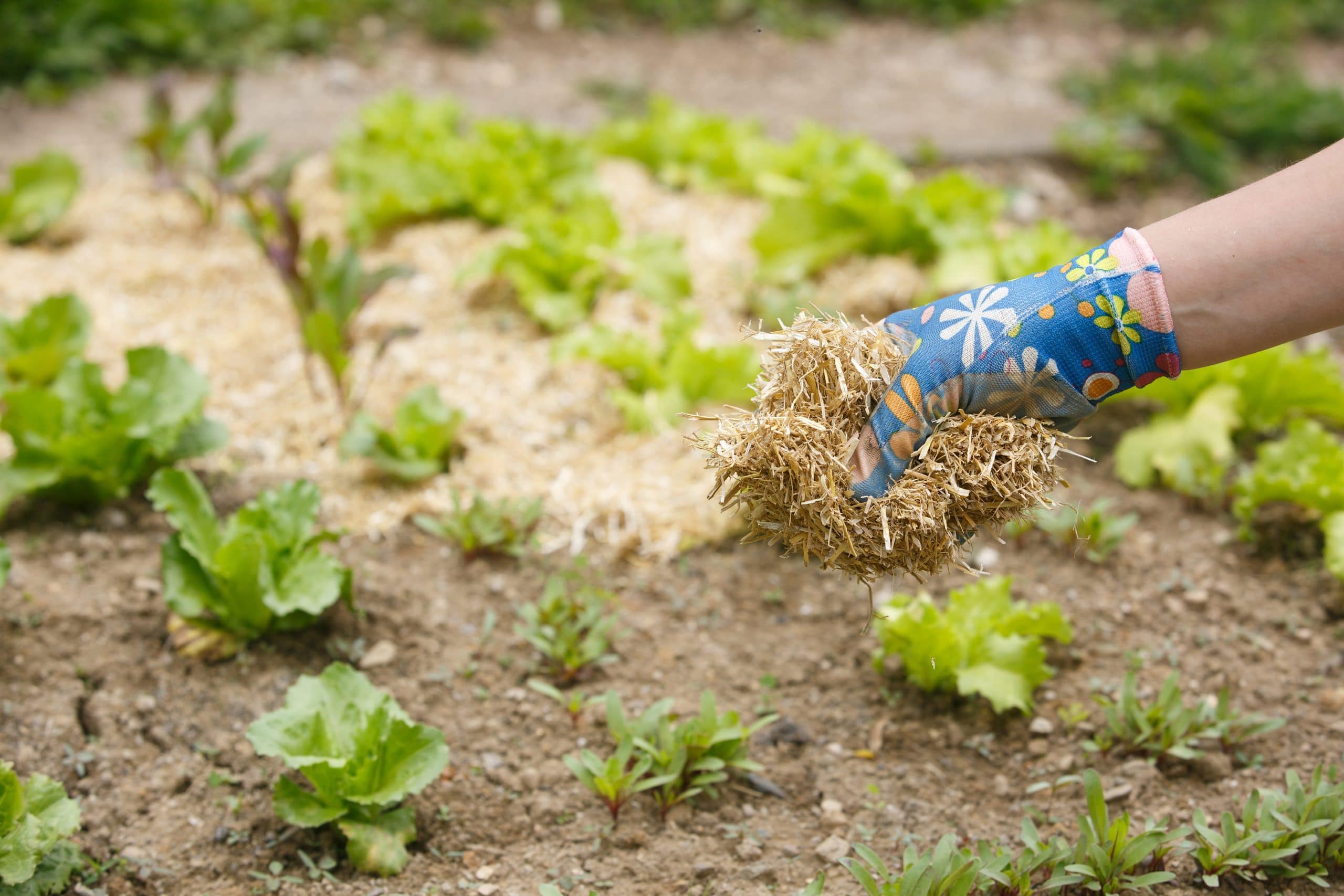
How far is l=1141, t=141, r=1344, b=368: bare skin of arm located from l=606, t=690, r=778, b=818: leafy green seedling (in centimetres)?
109

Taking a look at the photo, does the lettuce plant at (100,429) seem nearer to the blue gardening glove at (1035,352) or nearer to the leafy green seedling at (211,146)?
the leafy green seedling at (211,146)

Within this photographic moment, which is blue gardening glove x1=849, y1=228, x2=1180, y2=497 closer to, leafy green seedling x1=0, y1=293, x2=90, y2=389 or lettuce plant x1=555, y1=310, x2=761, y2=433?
lettuce plant x1=555, y1=310, x2=761, y2=433

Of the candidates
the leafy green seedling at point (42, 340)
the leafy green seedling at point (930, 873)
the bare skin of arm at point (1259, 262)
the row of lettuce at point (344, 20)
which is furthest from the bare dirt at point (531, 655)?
the row of lettuce at point (344, 20)

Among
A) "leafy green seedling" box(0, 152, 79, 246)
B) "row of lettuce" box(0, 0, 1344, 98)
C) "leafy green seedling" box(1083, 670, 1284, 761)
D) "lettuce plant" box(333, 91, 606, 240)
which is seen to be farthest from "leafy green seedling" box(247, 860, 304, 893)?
"row of lettuce" box(0, 0, 1344, 98)

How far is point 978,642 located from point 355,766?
132 cm

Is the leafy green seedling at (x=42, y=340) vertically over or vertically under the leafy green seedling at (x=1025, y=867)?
over

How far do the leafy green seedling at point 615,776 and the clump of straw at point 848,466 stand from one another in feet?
1.69

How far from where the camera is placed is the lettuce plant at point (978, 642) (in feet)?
7.46

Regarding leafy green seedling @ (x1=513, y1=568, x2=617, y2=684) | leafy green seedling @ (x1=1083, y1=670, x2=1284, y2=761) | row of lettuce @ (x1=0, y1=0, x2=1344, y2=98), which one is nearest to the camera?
leafy green seedling @ (x1=1083, y1=670, x2=1284, y2=761)

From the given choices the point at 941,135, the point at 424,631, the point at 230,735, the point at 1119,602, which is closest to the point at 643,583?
the point at 424,631

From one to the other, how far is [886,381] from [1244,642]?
1306mm

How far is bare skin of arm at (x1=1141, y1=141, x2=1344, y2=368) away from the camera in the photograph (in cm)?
162

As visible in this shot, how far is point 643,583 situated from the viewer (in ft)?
8.98

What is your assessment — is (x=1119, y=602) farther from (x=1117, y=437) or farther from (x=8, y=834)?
(x=8, y=834)
